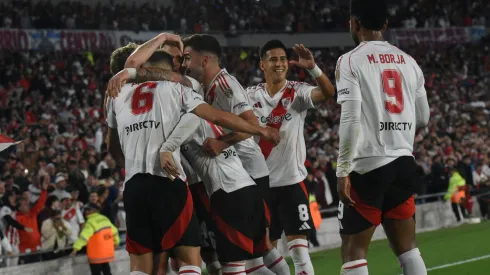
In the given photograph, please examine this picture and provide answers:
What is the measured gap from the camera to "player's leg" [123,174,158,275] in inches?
252

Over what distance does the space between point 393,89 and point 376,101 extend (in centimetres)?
17

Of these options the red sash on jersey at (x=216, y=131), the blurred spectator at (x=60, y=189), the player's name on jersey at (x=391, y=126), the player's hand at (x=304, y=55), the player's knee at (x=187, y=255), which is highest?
the player's hand at (x=304, y=55)

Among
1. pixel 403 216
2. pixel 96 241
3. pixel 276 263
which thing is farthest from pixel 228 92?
pixel 96 241

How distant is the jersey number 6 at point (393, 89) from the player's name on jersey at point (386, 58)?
7 cm

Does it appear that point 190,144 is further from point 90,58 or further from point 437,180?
point 90,58

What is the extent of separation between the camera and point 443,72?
3681 cm

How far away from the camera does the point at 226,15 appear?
3550cm

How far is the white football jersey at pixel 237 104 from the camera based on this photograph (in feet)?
24.3

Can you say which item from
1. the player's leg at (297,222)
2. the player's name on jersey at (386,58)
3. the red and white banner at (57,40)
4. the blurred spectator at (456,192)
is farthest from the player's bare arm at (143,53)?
the red and white banner at (57,40)

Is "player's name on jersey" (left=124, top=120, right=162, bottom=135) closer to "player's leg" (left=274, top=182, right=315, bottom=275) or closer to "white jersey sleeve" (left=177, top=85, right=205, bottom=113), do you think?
"white jersey sleeve" (left=177, top=85, right=205, bottom=113)

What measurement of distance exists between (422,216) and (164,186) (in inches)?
602

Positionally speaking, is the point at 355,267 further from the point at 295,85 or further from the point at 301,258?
the point at 295,85

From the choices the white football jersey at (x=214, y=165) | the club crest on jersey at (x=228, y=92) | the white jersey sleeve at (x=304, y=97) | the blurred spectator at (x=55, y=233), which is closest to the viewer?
the white football jersey at (x=214, y=165)

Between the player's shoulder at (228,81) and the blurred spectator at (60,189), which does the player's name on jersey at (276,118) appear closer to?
the player's shoulder at (228,81)
